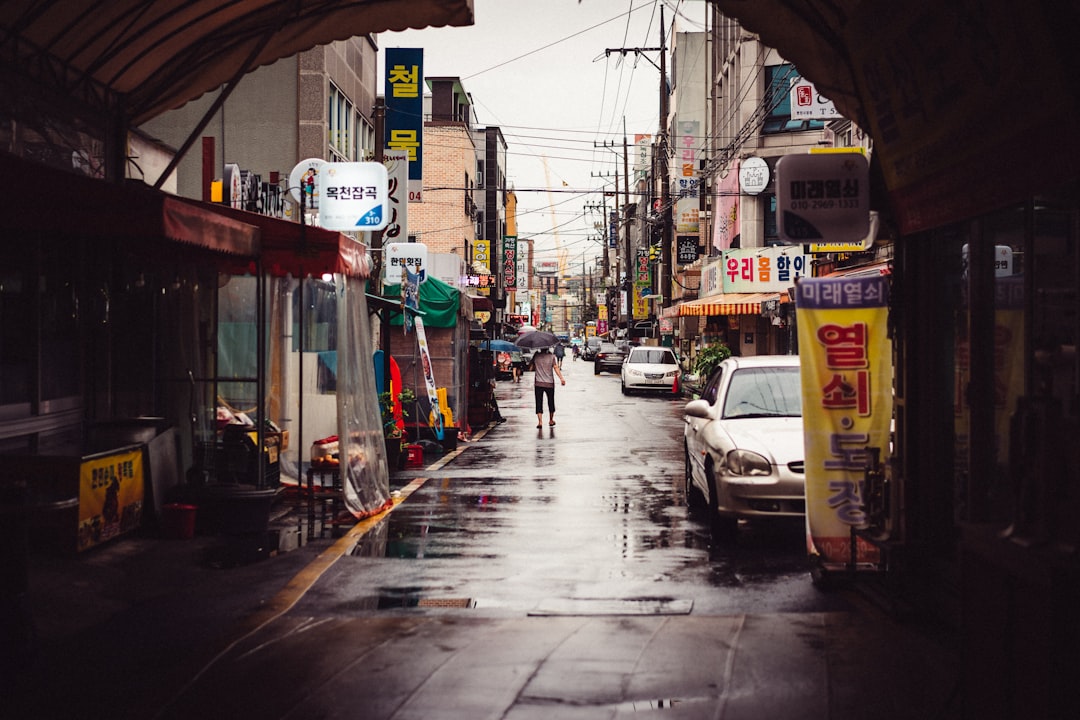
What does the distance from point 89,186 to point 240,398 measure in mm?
4572

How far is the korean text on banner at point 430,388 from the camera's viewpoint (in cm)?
1888

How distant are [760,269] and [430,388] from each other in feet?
61.7

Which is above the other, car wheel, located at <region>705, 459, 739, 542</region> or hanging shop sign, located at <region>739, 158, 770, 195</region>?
hanging shop sign, located at <region>739, 158, 770, 195</region>

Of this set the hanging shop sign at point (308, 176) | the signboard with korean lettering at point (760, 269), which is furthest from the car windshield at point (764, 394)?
the signboard with korean lettering at point (760, 269)

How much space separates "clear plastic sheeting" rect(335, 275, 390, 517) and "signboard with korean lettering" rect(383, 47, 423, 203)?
1362 cm

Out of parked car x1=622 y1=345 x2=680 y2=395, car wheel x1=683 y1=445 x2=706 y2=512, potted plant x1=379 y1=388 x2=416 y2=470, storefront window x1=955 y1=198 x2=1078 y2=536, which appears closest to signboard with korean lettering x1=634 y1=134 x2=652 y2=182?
parked car x1=622 y1=345 x2=680 y2=395

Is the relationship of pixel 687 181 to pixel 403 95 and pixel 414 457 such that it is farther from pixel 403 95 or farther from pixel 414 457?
pixel 414 457

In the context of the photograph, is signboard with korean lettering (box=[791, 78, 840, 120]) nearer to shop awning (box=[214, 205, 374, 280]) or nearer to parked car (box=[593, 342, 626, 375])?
shop awning (box=[214, 205, 374, 280])

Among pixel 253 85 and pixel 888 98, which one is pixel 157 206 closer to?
pixel 888 98

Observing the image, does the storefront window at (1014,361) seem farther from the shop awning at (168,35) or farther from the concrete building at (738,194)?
the concrete building at (738,194)

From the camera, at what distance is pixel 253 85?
26.3 metres

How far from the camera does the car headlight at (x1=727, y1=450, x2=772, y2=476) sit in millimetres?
9734

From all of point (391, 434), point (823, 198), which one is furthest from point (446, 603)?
point (391, 434)

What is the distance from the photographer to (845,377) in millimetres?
7617
